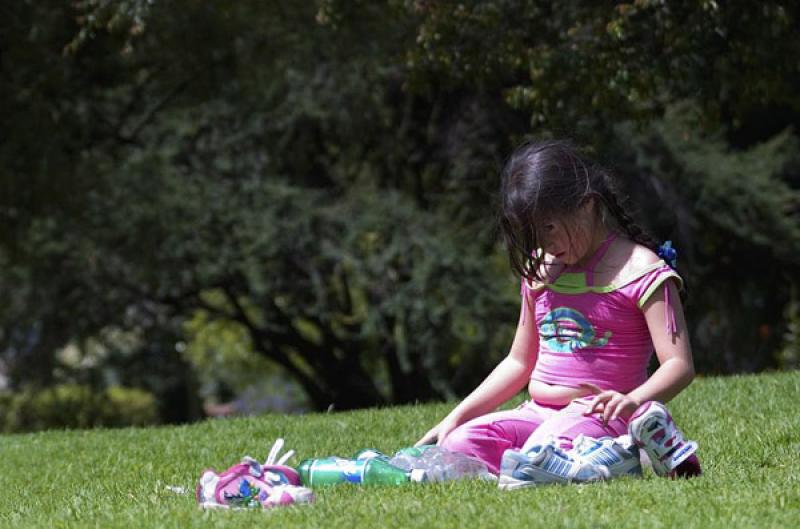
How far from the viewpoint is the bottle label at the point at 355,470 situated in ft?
16.9

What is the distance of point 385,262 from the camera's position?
1845 centimetres

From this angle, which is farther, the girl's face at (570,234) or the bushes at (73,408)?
the bushes at (73,408)

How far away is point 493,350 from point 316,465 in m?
14.9

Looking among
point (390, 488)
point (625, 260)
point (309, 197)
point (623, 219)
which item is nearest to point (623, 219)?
point (623, 219)

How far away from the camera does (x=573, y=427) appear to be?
4969mm

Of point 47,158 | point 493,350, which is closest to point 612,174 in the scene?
point 47,158

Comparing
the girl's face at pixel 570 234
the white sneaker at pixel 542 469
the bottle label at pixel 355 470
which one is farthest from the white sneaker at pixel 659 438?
the bottle label at pixel 355 470

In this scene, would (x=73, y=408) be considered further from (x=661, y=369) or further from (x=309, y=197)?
(x=661, y=369)

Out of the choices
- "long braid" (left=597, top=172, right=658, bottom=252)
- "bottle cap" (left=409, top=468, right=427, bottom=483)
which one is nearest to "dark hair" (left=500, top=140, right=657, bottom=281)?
"long braid" (left=597, top=172, right=658, bottom=252)

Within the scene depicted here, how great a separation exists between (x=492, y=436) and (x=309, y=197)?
45.8 feet

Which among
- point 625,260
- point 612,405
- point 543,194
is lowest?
point 612,405

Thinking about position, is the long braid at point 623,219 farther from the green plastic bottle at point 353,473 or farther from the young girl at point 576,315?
the green plastic bottle at point 353,473

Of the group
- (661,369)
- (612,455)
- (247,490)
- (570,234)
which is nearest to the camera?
(247,490)

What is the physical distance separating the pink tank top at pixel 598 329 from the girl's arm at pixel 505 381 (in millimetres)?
172
